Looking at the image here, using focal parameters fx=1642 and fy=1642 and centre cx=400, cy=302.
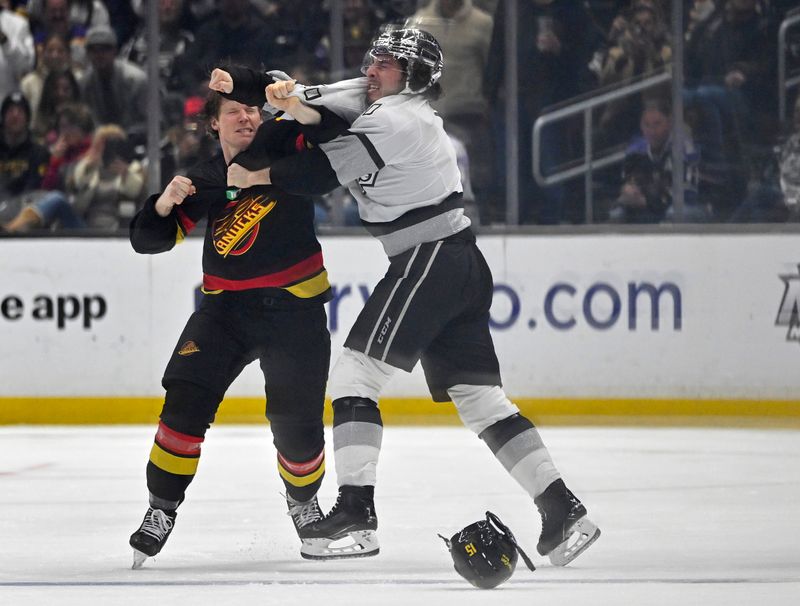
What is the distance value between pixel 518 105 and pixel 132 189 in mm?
1941

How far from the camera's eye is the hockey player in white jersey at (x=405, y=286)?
12.5 feet

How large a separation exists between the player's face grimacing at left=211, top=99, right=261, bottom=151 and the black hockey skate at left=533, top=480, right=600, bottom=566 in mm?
1163

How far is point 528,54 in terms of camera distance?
26.1 feet

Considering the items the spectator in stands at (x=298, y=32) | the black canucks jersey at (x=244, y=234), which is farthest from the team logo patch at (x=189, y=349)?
the spectator in stands at (x=298, y=32)

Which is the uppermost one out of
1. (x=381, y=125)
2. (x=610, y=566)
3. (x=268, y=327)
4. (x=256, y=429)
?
(x=381, y=125)

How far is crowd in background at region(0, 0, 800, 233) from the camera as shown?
785 cm

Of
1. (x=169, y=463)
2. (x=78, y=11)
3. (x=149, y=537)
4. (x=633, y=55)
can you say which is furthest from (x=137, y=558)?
(x=78, y=11)

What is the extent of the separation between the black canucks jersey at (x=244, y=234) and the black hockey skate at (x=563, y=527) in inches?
A: 32.2

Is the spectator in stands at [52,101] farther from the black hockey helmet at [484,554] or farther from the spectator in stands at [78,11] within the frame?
the black hockey helmet at [484,554]

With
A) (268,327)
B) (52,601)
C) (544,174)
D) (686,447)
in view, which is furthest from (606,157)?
(52,601)

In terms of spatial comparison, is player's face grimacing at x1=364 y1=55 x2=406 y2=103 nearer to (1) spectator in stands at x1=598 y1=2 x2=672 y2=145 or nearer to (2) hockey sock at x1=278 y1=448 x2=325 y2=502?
(2) hockey sock at x1=278 y1=448 x2=325 y2=502

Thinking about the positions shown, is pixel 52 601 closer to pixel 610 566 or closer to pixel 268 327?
pixel 268 327

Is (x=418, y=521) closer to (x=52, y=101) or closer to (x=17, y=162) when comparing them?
(x=17, y=162)

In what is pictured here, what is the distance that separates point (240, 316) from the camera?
162 inches
